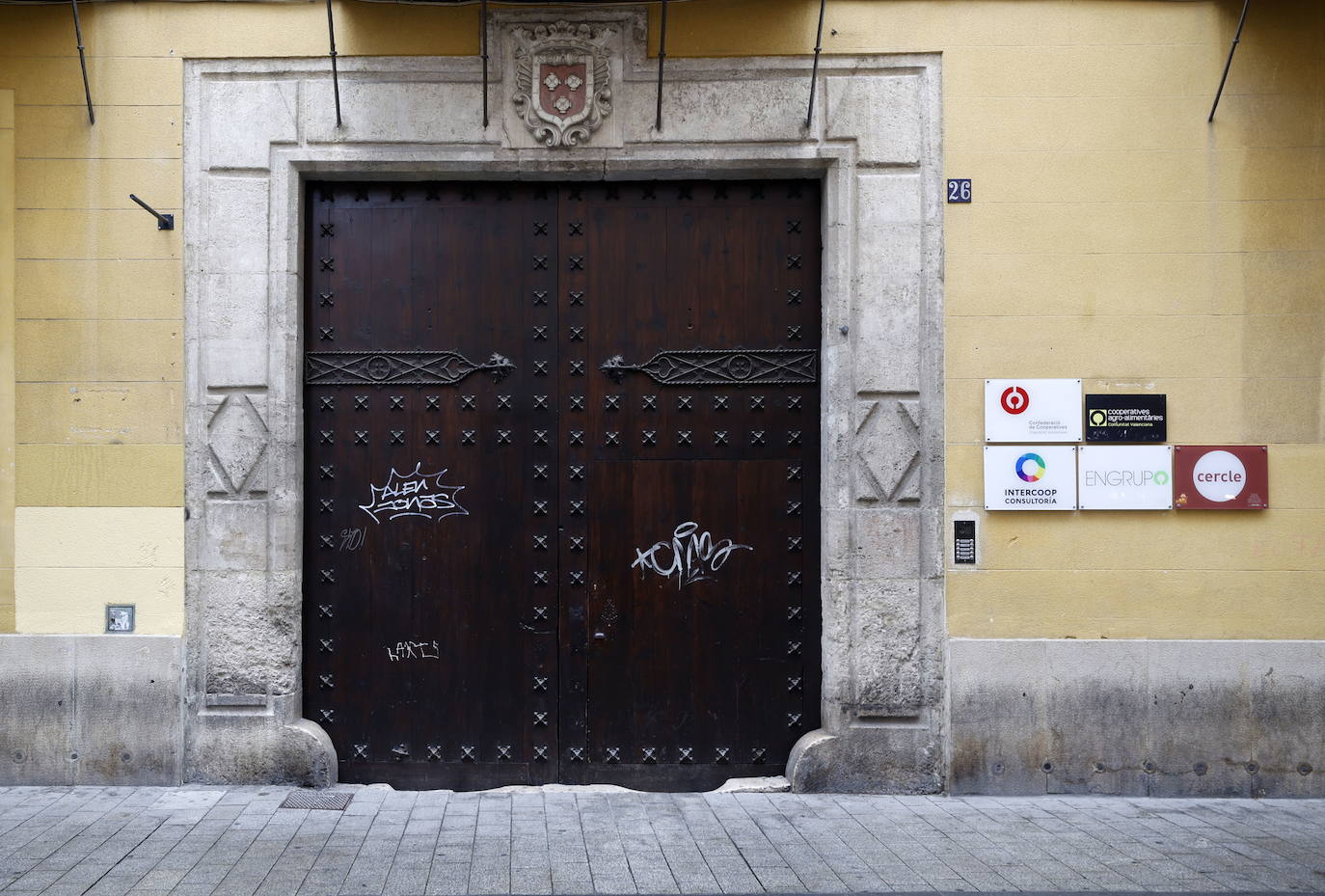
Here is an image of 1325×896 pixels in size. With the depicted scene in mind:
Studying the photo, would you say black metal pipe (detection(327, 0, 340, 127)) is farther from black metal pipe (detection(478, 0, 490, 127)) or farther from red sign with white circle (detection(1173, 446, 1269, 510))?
red sign with white circle (detection(1173, 446, 1269, 510))

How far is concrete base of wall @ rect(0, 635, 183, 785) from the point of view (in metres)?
6.27

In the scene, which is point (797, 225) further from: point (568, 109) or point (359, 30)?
point (359, 30)

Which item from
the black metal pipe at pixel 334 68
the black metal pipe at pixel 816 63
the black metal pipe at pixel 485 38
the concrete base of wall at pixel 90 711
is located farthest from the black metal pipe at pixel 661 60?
the concrete base of wall at pixel 90 711

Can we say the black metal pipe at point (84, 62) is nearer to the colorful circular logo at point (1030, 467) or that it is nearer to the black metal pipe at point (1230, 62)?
the colorful circular logo at point (1030, 467)

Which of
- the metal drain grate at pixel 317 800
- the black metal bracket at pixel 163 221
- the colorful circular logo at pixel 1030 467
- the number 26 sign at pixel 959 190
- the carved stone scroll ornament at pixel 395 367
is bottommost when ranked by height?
the metal drain grate at pixel 317 800

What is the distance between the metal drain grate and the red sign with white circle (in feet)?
16.7

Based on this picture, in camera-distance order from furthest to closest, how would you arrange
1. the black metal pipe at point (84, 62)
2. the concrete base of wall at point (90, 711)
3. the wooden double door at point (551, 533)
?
the wooden double door at point (551, 533) < the concrete base of wall at point (90, 711) < the black metal pipe at point (84, 62)

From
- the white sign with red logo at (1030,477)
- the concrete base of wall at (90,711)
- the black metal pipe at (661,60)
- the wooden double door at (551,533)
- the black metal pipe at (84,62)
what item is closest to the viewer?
the black metal pipe at (661,60)

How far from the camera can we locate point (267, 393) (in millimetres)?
6414

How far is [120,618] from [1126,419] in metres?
6.03

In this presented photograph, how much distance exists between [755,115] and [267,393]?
334 cm

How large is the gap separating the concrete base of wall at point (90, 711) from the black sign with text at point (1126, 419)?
5542 millimetres

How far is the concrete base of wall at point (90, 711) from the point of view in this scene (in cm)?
627

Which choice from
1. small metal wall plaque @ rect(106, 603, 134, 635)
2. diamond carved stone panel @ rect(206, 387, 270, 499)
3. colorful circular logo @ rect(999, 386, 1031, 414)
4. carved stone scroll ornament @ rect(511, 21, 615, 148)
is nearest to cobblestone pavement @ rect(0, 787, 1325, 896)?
small metal wall plaque @ rect(106, 603, 134, 635)
